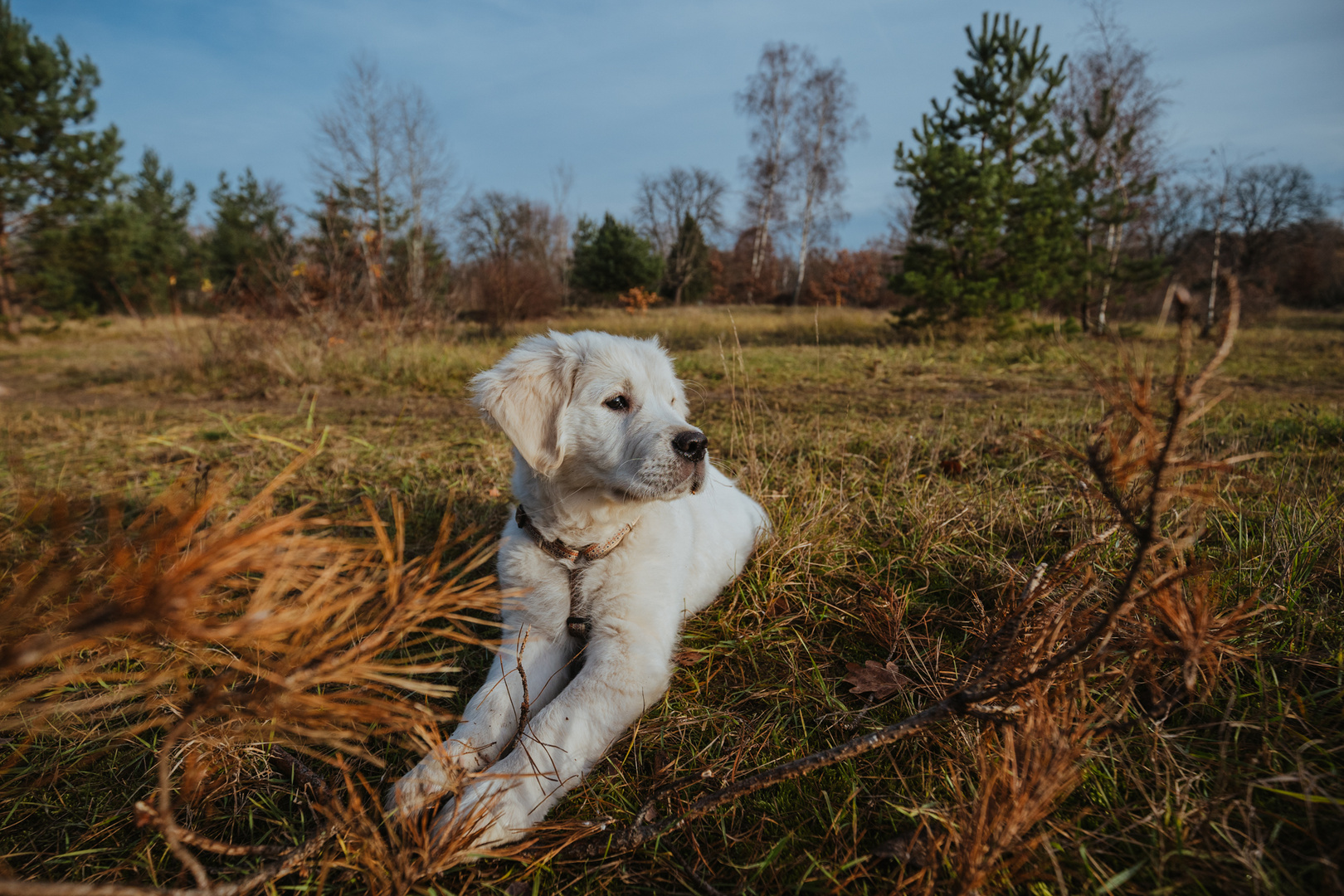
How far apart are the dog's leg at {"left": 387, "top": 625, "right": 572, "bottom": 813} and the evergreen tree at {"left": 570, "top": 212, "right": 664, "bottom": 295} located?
27774 mm

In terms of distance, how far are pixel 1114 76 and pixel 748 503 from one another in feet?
69.6

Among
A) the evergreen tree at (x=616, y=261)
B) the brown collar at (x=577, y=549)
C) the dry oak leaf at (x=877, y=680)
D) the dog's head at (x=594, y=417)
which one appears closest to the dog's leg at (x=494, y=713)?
the brown collar at (x=577, y=549)

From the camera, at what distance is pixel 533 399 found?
89.4 inches

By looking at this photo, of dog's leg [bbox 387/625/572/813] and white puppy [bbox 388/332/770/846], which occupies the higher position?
white puppy [bbox 388/332/770/846]

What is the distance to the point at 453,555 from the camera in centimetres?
293

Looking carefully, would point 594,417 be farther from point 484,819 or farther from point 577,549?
point 484,819

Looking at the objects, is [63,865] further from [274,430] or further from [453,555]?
[274,430]

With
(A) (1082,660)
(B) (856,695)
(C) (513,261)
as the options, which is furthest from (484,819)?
(C) (513,261)

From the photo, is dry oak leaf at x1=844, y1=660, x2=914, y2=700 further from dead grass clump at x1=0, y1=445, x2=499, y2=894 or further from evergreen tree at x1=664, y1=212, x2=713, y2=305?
evergreen tree at x1=664, y1=212, x2=713, y2=305

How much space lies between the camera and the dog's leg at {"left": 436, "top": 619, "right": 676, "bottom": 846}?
151 cm

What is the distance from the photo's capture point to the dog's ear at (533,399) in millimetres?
2207

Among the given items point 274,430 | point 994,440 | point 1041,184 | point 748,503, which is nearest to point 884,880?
point 748,503

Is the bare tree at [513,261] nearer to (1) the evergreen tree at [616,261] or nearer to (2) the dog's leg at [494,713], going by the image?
(1) the evergreen tree at [616,261]

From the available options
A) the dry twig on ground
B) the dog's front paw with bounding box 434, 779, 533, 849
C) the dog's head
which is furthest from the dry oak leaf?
the dog's front paw with bounding box 434, 779, 533, 849
